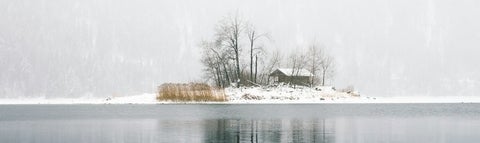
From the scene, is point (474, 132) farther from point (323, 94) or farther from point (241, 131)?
point (323, 94)

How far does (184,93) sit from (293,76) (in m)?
24.1

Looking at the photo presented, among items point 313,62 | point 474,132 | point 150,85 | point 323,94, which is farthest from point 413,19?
point 474,132

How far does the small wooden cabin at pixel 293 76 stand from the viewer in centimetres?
9019

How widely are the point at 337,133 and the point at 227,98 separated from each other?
142ft

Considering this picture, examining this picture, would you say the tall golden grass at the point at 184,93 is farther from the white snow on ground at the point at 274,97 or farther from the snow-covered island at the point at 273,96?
the white snow on ground at the point at 274,97

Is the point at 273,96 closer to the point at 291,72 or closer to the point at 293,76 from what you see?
the point at 293,76

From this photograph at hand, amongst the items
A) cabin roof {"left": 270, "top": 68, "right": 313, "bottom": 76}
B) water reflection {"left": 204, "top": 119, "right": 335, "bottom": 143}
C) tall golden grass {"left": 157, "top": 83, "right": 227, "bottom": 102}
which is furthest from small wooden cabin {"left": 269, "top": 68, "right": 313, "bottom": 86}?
water reflection {"left": 204, "top": 119, "right": 335, "bottom": 143}

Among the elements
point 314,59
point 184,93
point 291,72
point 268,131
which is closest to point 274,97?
point 184,93

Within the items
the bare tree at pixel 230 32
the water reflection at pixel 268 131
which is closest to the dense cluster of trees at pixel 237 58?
the bare tree at pixel 230 32

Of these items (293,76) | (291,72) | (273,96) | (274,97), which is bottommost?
(274,97)

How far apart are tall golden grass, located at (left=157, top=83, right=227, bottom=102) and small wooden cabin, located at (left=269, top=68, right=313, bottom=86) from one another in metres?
20.9

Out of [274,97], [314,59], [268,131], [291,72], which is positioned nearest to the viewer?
[268,131]

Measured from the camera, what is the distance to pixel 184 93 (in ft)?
228

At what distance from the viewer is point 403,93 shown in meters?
135
